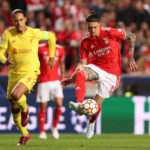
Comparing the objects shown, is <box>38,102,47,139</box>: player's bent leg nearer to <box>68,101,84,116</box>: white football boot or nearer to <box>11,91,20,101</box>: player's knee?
<box>11,91,20,101</box>: player's knee

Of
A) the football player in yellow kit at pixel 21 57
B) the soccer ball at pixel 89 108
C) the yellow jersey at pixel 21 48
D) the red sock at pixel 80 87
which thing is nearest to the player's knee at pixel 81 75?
the red sock at pixel 80 87

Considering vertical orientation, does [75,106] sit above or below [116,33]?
below

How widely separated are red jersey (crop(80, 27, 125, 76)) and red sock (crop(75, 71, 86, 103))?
575 mm

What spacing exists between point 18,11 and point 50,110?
16.0ft

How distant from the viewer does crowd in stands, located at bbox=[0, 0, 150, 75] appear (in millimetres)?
17828

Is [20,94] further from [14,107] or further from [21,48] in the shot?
[21,48]

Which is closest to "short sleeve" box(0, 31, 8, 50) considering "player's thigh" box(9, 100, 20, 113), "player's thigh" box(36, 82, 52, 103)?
"player's thigh" box(9, 100, 20, 113)

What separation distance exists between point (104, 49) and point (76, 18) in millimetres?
7829

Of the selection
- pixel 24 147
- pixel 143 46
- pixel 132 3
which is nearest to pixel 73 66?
pixel 143 46

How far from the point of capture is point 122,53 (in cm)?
1791

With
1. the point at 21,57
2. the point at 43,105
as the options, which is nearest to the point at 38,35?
the point at 21,57

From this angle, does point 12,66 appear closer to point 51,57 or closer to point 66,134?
point 51,57

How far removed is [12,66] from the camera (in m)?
11.3

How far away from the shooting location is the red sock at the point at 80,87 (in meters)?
10.3
